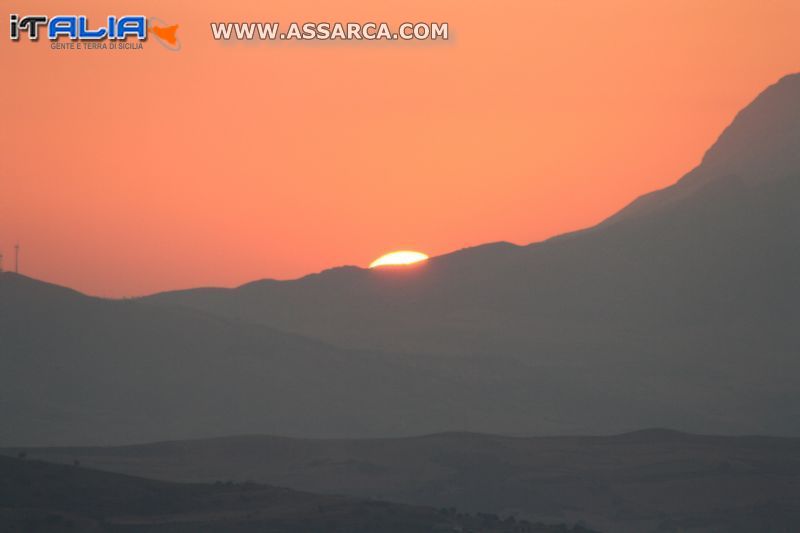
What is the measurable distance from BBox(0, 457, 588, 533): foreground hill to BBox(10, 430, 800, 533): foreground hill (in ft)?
66.5

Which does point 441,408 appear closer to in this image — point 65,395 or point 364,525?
point 65,395

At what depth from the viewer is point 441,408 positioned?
144 m

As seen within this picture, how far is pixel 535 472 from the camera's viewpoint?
80562 millimetres

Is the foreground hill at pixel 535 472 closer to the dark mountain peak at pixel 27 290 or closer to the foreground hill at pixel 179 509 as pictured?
the foreground hill at pixel 179 509

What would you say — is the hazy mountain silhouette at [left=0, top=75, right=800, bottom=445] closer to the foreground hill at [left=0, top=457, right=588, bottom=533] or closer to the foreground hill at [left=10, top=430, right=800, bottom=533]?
the foreground hill at [left=10, top=430, right=800, bottom=533]

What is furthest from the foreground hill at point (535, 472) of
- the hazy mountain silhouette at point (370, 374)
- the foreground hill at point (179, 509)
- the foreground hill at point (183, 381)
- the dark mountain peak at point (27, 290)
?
the dark mountain peak at point (27, 290)

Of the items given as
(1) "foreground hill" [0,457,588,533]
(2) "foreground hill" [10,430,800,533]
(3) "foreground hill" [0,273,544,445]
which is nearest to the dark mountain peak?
(3) "foreground hill" [0,273,544,445]

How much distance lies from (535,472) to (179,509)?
32.4 m

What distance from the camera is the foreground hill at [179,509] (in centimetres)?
4766

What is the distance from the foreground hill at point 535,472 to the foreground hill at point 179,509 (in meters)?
20.3

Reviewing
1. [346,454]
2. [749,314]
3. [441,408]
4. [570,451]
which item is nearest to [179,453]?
[346,454]

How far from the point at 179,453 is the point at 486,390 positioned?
72207 millimetres

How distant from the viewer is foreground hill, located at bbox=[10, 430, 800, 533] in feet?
240

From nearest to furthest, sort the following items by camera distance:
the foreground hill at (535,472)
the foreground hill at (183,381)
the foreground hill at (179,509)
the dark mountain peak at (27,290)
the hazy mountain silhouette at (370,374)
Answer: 1. the foreground hill at (179,509)
2. the foreground hill at (535,472)
3. the foreground hill at (183,381)
4. the hazy mountain silhouette at (370,374)
5. the dark mountain peak at (27,290)
